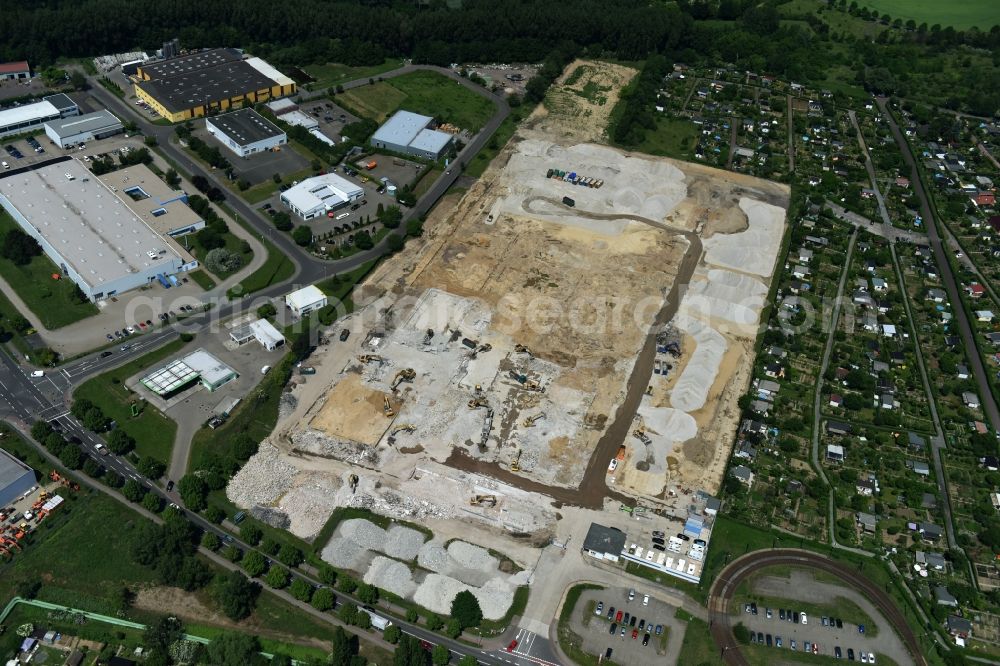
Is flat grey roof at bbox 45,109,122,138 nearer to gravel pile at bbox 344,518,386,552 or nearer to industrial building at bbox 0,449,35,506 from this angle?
industrial building at bbox 0,449,35,506

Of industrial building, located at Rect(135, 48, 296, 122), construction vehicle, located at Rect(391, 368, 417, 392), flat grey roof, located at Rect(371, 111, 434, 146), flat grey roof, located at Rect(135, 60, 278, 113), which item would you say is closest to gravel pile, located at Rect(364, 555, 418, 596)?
construction vehicle, located at Rect(391, 368, 417, 392)

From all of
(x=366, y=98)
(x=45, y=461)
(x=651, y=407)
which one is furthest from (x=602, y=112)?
(x=45, y=461)

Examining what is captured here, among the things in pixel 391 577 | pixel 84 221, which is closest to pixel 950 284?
pixel 391 577

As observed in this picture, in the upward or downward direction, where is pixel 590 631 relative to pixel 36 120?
downward

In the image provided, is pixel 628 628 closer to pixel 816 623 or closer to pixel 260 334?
pixel 816 623

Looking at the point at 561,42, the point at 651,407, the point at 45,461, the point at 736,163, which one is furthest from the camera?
the point at 561,42

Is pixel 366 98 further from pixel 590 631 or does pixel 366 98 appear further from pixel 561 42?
pixel 590 631
